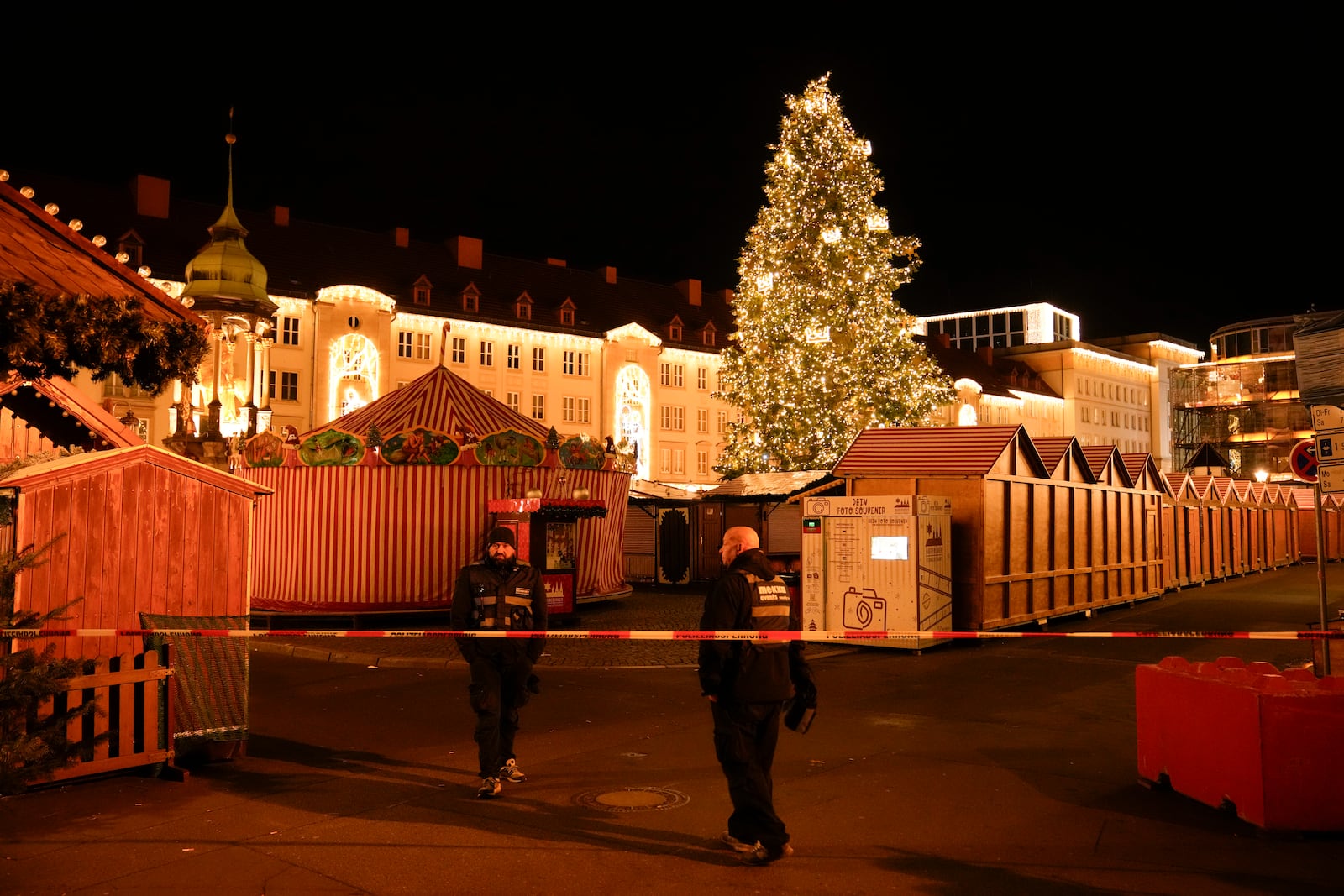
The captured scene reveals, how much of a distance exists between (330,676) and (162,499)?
5.33 meters

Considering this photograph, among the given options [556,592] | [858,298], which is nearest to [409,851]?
[556,592]

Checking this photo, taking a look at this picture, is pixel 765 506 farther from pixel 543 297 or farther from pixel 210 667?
pixel 543 297

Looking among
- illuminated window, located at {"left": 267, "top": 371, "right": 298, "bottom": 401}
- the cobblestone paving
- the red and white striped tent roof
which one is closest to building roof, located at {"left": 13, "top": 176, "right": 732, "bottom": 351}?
illuminated window, located at {"left": 267, "top": 371, "right": 298, "bottom": 401}

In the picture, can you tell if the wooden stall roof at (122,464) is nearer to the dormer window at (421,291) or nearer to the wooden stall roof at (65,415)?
the wooden stall roof at (65,415)

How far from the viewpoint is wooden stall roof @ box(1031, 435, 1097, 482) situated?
18.4 m

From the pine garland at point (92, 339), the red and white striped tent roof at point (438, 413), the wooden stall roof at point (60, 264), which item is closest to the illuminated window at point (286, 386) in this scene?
the red and white striped tent roof at point (438, 413)

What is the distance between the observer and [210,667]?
8328 mm

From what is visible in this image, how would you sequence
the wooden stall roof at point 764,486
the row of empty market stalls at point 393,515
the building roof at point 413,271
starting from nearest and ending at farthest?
the row of empty market stalls at point 393,515 → the wooden stall roof at point 764,486 → the building roof at point 413,271

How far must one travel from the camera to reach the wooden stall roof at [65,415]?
9.19 meters

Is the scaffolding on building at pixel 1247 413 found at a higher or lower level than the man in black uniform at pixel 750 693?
higher

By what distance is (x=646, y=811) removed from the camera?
6.93m

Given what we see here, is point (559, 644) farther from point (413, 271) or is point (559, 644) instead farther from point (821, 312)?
point (413, 271)

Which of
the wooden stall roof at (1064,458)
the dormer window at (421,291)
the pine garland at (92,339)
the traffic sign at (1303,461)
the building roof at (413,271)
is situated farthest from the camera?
the dormer window at (421,291)

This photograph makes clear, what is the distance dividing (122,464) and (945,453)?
37.8ft
